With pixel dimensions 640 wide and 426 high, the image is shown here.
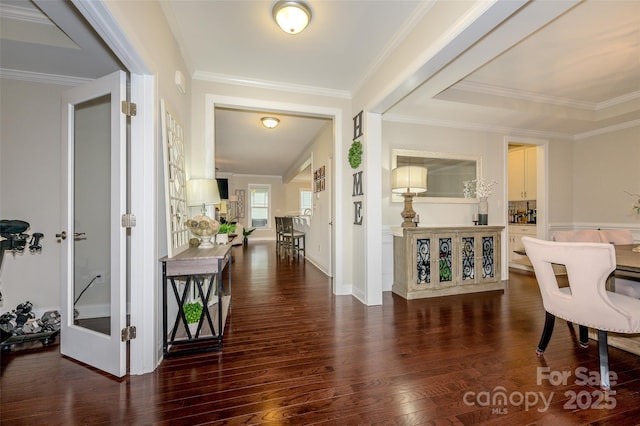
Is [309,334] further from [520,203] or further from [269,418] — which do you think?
[520,203]

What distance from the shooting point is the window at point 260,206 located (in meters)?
10.6

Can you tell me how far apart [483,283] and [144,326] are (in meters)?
3.95

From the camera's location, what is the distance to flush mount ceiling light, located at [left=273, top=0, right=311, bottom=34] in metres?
2.01

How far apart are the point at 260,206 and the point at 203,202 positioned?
8.27m

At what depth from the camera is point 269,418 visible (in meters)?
1.39

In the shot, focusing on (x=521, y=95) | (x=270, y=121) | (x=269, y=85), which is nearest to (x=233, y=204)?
(x=270, y=121)

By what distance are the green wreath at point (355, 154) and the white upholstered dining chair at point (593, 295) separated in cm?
192

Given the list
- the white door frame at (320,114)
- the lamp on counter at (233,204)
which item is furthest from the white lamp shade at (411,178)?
the lamp on counter at (233,204)

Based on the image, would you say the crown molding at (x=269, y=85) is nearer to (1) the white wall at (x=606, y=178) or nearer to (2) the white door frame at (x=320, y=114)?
(2) the white door frame at (x=320, y=114)

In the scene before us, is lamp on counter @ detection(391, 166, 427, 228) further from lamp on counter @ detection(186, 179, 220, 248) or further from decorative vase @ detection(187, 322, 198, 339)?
decorative vase @ detection(187, 322, 198, 339)

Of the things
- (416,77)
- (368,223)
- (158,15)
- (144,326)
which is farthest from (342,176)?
(144,326)

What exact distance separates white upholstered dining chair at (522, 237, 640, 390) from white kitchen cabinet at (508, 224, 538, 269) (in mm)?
3428

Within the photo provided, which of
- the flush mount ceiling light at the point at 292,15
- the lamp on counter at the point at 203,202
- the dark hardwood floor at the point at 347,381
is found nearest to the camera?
the dark hardwood floor at the point at 347,381

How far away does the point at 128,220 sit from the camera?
1747 millimetres
